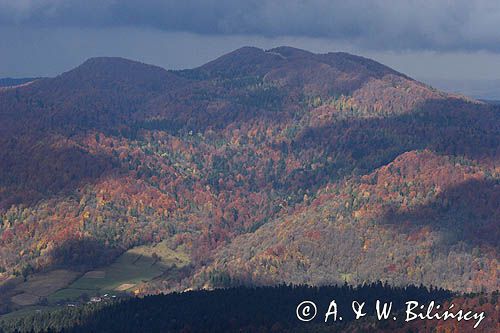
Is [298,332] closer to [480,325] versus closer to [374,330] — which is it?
[374,330]

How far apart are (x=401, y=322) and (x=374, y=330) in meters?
4.91

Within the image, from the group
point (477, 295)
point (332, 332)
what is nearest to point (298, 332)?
point (332, 332)

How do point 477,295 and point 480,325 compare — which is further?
point 477,295

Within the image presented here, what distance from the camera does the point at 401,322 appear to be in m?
185

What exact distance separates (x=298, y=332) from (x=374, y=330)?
54.6 feet

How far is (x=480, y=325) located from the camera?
177 m

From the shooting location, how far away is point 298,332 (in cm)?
19588

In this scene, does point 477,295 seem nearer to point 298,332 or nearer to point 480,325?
point 480,325

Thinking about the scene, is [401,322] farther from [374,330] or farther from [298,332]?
[298,332]

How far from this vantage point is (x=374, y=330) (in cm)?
18538

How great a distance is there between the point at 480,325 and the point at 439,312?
37.8ft

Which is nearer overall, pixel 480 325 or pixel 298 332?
pixel 480 325

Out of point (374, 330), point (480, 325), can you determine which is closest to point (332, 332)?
point (374, 330)

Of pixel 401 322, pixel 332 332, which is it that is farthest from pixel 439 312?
pixel 332 332
